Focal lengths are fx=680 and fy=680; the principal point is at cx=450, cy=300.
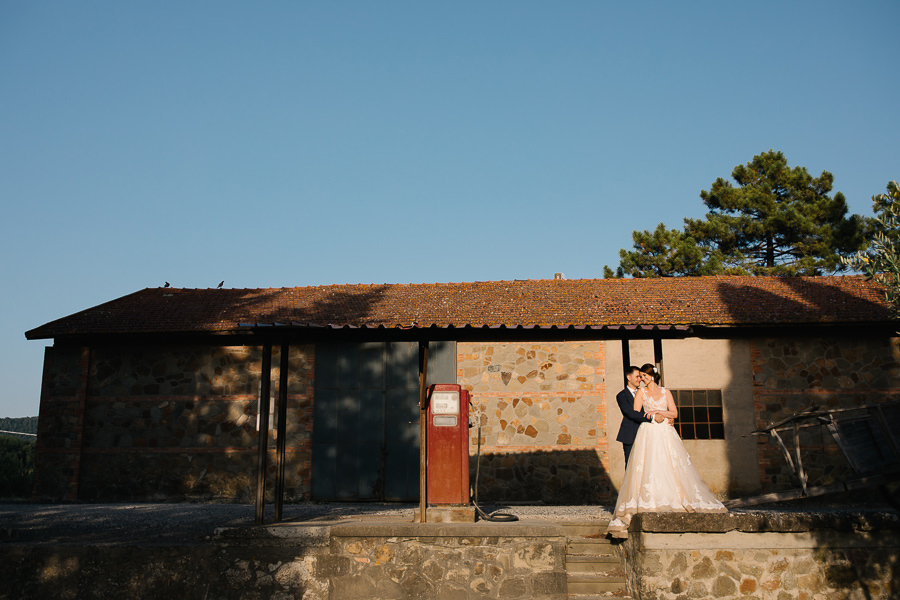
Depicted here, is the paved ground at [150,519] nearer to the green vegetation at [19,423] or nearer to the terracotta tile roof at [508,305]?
the terracotta tile roof at [508,305]

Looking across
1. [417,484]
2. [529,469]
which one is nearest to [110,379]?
[417,484]

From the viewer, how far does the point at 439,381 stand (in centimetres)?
1336

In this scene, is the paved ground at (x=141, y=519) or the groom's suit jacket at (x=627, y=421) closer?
the paved ground at (x=141, y=519)

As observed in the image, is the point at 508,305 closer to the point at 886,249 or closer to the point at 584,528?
the point at 584,528

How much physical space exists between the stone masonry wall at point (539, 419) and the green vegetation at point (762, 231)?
12.7 m

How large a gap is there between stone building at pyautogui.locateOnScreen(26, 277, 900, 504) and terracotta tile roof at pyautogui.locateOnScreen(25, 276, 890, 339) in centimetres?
→ 8

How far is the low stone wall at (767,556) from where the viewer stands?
21.8 ft

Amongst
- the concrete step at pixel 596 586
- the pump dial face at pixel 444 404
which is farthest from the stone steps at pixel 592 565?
the pump dial face at pixel 444 404

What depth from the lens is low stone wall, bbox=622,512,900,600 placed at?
21.8 feet

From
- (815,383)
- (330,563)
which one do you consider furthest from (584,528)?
(815,383)

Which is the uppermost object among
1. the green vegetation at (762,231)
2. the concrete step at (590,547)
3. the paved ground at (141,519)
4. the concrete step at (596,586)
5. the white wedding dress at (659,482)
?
the green vegetation at (762,231)

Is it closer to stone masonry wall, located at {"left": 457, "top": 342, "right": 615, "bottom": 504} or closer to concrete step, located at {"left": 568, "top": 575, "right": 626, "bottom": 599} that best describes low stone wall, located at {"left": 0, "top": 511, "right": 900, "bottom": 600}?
concrete step, located at {"left": 568, "top": 575, "right": 626, "bottom": 599}

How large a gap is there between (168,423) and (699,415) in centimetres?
1035

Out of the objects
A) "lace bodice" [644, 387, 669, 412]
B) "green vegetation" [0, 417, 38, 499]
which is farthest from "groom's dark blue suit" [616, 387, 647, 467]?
"green vegetation" [0, 417, 38, 499]
